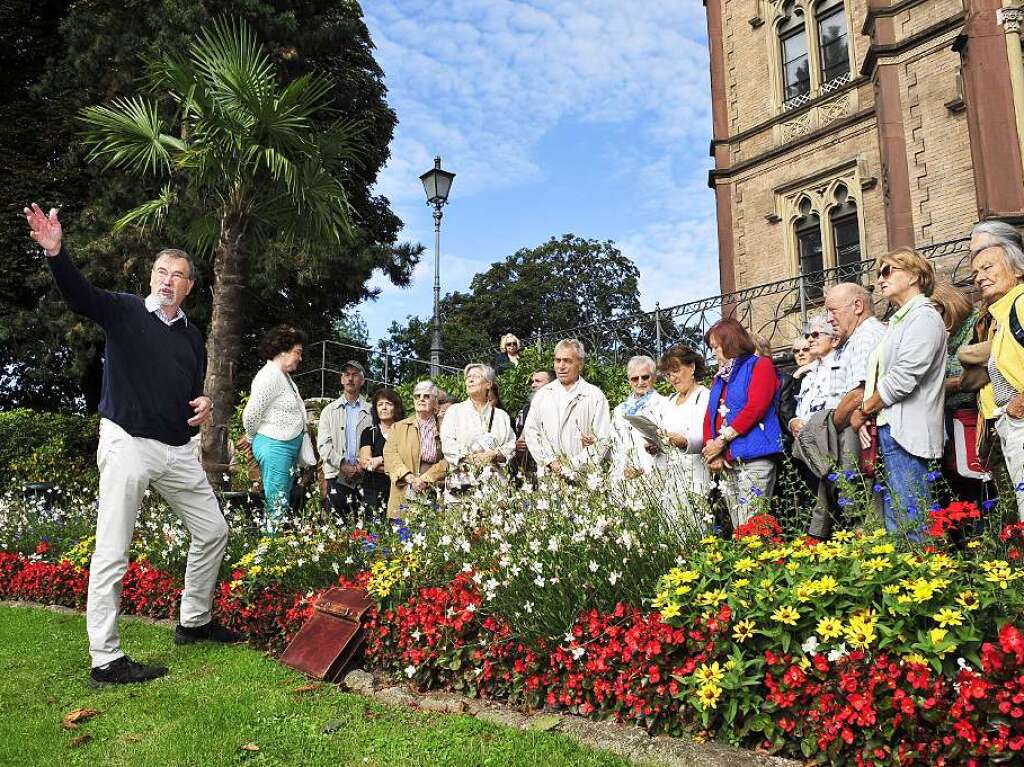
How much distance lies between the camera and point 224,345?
880 centimetres

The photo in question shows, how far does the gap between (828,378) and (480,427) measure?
2.77m

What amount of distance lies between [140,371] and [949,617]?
13.8 feet

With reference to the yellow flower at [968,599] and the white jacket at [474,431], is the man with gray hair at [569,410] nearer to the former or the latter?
the white jacket at [474,431]

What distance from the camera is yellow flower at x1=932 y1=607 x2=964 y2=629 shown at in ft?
8.75

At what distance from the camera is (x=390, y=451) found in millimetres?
6898

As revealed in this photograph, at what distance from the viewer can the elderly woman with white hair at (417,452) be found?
6.66 m

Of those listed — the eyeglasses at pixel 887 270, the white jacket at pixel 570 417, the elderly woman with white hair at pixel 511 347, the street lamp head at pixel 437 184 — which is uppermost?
the street lamp head at pixel 437 184

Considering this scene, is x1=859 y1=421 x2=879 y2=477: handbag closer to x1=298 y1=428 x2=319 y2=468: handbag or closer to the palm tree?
x1=298 y1=428 x2=319 y2=468: handbag

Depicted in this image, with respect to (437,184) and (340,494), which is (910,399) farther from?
(437,184)

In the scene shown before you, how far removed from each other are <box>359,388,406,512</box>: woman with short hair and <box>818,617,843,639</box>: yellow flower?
5019 mm

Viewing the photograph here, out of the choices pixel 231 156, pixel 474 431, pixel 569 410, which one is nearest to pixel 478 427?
pixel 474 431

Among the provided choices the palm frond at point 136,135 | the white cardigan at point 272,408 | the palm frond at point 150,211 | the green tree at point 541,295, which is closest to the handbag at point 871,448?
the white cardigan at point 272,408

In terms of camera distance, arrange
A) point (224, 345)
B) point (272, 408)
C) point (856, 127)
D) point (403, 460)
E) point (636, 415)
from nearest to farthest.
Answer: point (636, 415)
point (272, 408)
point (403, 460)
point (224, 345)
point (856, 127)

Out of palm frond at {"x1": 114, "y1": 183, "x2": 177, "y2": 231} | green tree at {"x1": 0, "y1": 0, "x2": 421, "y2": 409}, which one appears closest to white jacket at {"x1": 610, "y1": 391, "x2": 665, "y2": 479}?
palm frond at {"x1": 114, "y1": 183, "x2": 177, "y2": 231}
